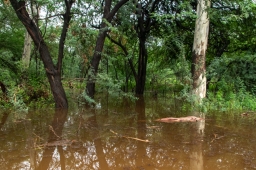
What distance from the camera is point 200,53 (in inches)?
312

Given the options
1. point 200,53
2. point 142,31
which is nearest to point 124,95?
point 200,53

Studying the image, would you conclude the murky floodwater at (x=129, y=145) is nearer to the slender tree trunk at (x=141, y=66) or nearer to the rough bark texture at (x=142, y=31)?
the rough bark texture at (x=142, y=31)

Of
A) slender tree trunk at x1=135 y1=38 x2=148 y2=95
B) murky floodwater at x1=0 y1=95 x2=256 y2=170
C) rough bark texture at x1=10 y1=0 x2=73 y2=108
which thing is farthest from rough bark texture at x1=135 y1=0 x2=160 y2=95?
murky floodwater at x1=0 y1=95 x2=256 y2=170

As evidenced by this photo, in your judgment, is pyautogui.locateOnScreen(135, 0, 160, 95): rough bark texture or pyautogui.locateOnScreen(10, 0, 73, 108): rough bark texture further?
pyautogui.locateOnScreen(135, 0, 160, 95): rough bark texture

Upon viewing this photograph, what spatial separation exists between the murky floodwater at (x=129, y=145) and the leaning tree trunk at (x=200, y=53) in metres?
2.44

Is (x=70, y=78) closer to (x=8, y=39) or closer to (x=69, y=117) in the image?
(x=69, y=117)

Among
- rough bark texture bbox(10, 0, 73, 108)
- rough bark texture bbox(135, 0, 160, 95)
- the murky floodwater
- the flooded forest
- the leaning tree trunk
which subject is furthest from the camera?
rough bark texture bbox(135, 0, 160, 95)

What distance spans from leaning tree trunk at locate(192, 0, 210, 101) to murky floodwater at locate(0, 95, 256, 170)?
2.44 metres

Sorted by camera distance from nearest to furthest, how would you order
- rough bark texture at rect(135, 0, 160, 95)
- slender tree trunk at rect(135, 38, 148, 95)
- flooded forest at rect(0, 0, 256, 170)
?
flooded forest at rect(0, 0, 256, 170) → rough bark texture at rect(135, 0, 160, 95) → slender tree trunk at rect(135, 38, 148, 95)

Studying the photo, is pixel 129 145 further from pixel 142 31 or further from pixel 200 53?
pixel 142 31

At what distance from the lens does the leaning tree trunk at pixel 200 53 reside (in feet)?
25.2

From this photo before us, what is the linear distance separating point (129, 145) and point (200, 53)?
5313 millimetres

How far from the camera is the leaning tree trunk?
7.67 m

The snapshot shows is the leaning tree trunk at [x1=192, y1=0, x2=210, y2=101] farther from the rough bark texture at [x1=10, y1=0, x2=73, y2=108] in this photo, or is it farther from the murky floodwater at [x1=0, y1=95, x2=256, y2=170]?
the rough bark texture at [x1=10, y1=0, x2=73, y2=108]
